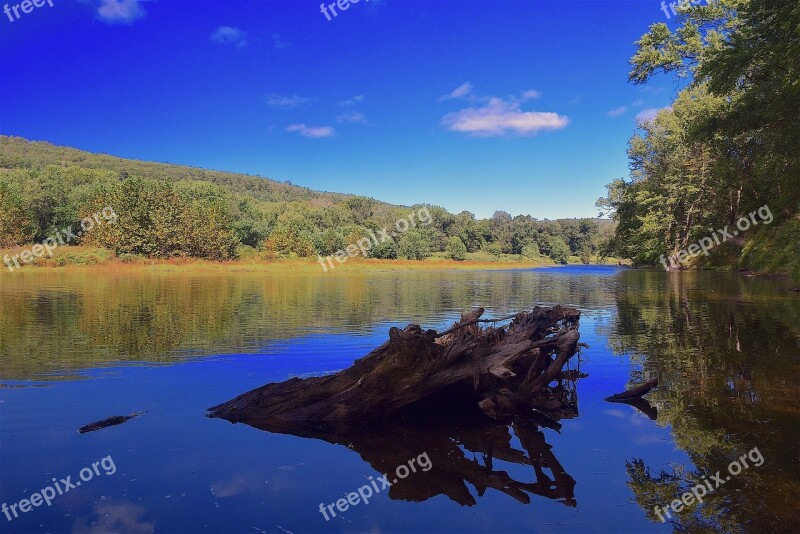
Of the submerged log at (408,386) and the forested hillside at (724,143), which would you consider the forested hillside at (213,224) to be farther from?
the submerged log at (408,386)

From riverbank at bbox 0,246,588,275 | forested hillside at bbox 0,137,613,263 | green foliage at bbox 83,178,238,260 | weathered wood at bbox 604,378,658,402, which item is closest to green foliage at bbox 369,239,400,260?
forested hillside at bbox 0,137,613,263

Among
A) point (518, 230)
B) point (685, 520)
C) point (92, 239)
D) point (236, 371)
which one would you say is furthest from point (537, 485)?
point (518, 230)

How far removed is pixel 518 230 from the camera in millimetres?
156250

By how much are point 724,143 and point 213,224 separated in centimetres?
7790

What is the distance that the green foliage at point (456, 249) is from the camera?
13225 cm

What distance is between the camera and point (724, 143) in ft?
98.4

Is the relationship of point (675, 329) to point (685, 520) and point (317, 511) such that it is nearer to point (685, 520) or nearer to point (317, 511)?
point (685, 520)

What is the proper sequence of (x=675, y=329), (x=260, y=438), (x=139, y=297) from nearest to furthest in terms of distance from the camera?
(x=260, y=438)
(x=675, y=329)
(x=139, y=297)

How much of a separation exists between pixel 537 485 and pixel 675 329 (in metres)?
14.9

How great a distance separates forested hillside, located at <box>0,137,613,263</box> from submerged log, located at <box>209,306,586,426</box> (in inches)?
3242

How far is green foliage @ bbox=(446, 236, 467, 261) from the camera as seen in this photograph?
132 meters

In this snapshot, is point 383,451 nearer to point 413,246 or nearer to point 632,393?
point 632,393

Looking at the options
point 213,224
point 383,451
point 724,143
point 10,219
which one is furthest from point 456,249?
point 383,451

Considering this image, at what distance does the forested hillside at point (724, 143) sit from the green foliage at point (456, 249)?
48766mm
